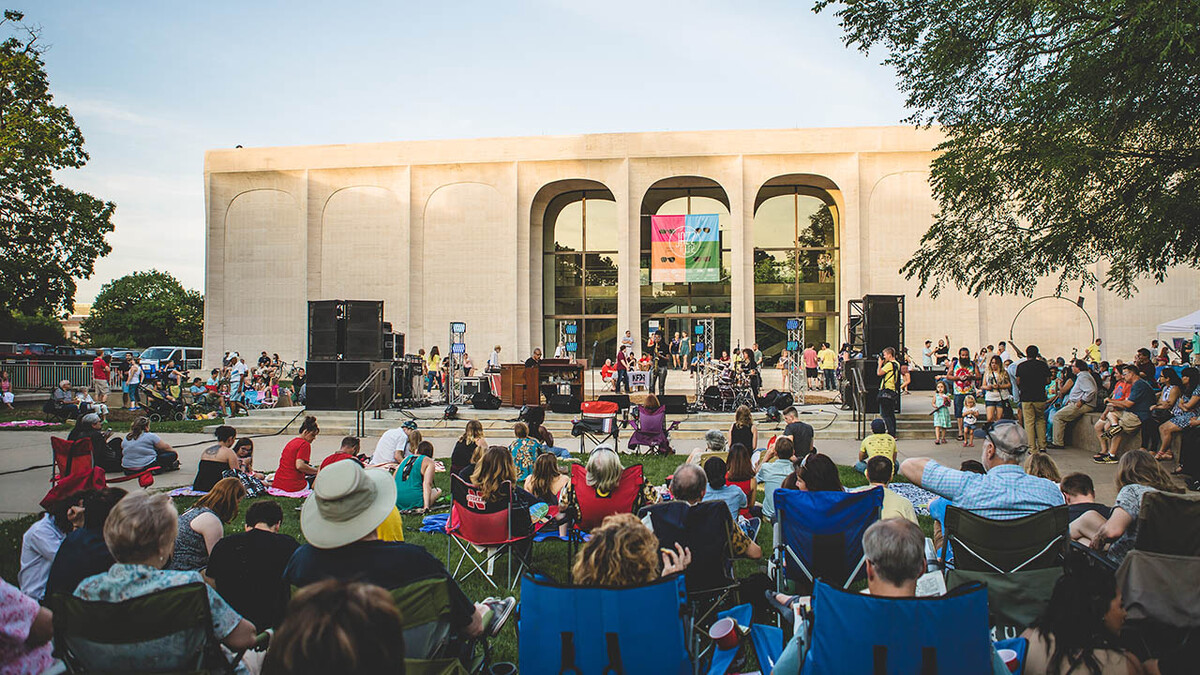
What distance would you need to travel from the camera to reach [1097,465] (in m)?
10.6

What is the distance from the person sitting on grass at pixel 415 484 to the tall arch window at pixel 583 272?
71.6ft

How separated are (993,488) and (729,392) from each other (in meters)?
13.4

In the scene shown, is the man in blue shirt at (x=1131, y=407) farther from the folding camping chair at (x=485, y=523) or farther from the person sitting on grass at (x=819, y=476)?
the folding camping chair at (x=485, y=523)

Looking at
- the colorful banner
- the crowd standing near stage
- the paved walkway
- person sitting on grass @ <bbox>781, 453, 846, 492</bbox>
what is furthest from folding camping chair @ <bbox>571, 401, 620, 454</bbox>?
the colorful banner

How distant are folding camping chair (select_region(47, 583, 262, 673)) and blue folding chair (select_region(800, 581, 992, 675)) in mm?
2342

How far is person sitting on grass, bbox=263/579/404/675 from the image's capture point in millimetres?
1470

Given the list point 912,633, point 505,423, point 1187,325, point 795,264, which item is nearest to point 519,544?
point 912,633

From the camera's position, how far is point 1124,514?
4.10m

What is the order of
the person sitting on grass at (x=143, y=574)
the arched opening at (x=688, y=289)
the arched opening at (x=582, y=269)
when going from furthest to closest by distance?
the arched opening at (x=582, y=269), the arched opening at (x=688, y=289), the person sitting on grass at (x=143, y=574)

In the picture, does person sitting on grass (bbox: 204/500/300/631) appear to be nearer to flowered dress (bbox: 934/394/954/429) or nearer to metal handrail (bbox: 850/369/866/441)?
metal handrail (bbox: 850/369/866/441)

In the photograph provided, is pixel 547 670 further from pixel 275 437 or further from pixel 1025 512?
pixel 275 437

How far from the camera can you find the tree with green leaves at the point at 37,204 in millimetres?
21812

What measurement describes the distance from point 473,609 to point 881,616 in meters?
1.53

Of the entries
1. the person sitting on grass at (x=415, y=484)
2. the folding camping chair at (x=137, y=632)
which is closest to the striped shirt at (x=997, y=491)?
the folding camping chair at (x=137, y=632)
